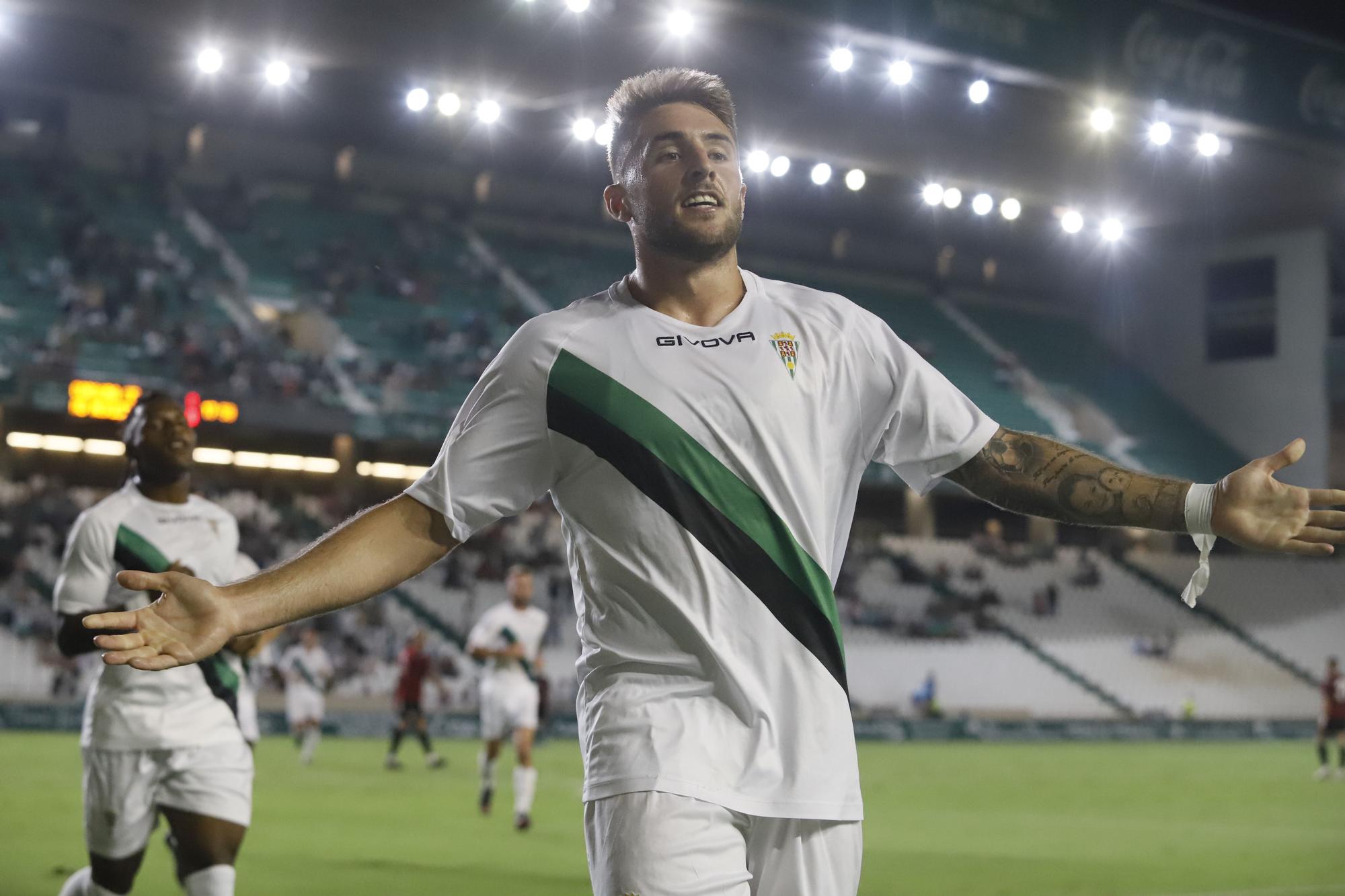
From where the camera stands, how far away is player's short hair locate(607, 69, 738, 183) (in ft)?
12.3

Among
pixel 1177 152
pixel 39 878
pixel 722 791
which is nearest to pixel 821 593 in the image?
pixel 722 791

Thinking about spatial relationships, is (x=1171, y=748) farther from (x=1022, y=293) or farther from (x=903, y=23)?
(x=1022, y=293)

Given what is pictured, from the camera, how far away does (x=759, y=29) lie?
27.7 metres

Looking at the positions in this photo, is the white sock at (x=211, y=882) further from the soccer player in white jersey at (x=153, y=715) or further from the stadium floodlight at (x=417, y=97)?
→ the stadium floodlight at (x=417, y=97)

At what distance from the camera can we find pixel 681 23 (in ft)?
88.8

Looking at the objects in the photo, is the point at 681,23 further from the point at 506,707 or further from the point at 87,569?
the point at 87,569

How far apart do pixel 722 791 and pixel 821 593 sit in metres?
0.50

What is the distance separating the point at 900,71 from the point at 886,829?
653 inches

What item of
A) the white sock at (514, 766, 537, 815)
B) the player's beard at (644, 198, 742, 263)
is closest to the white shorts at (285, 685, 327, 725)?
the white sock at (514, 766, 537, 815)

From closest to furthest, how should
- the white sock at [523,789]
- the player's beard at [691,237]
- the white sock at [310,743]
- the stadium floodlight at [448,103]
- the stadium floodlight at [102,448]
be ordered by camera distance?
the player's beard at [691,237]
the white sock at [523,789]
the white sock at [310,743]
the stadium floodlight at [102,448]
the stadium floodlight at [448,103]

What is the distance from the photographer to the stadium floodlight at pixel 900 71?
28125 mm

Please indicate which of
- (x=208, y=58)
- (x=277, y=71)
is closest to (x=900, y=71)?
(x=277, y=71)

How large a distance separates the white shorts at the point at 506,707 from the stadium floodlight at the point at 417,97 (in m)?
19.0

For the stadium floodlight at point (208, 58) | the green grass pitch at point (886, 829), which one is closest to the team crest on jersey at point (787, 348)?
the green grass pitch at point (886, 829)
